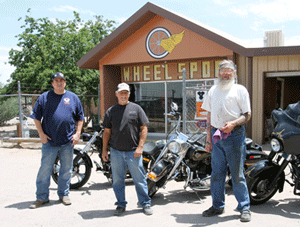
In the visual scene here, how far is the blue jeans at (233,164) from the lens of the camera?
3801mm

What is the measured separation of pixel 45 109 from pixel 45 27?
540 inches

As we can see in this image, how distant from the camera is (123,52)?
1216cm

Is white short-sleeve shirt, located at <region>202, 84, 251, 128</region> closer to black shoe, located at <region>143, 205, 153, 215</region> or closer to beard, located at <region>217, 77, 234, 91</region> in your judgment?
beard, located at <region>217, 77, 234, 91</region>

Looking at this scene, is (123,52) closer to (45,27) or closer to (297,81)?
(45,27)

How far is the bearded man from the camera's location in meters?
3.78

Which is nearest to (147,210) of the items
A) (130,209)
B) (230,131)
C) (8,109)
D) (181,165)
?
(130,209)

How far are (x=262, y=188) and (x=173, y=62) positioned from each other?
26.5 feet

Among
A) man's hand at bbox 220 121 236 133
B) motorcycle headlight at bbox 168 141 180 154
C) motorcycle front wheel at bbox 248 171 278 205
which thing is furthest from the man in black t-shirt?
motorcycle front wheel at bbox 248 171 278 205

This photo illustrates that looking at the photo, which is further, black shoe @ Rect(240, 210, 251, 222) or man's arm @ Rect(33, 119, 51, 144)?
man's arm @ Rect(33, 119, 51, 144)

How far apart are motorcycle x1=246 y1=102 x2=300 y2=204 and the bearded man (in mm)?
520

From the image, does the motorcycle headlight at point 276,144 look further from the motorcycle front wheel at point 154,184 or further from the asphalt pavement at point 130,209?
the motorcycle front wheel at point 154,184

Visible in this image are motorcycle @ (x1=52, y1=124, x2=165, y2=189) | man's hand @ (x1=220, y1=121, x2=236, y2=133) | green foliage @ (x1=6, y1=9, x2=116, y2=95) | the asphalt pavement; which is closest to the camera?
man's hand @ (x1=220, y1=121, x2=236, y2=133)

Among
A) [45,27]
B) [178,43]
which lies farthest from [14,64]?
[178,43]

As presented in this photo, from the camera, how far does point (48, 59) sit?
589 inches
